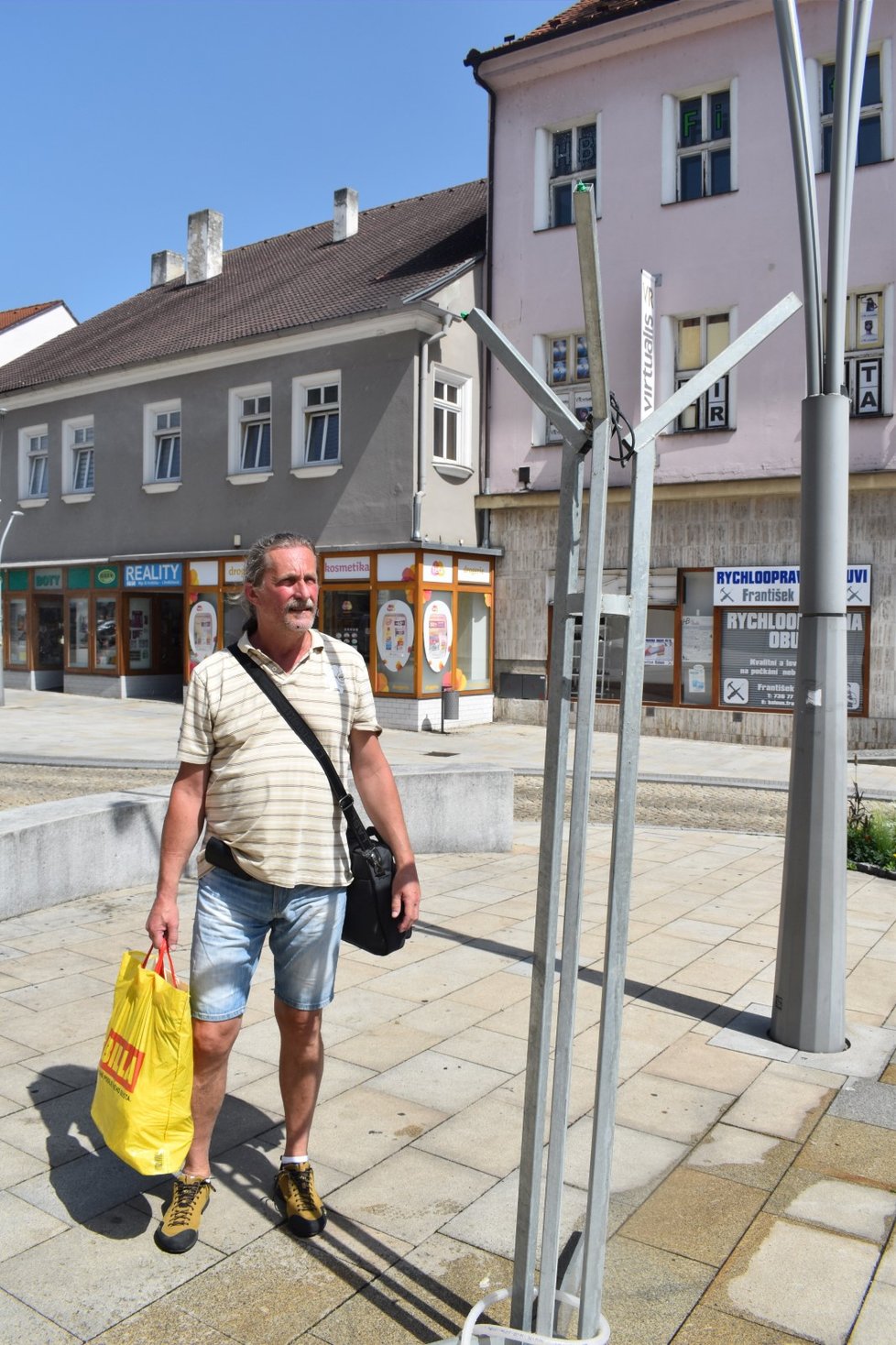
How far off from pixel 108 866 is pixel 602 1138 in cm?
522

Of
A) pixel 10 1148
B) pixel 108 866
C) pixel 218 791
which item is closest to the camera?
pixel 218 791

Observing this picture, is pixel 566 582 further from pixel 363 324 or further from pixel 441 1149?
pixel 363 324

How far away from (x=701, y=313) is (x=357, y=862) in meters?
16.4

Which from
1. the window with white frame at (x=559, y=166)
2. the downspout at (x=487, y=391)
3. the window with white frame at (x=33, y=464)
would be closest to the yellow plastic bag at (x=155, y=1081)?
the downspout at (x=487, y=391)

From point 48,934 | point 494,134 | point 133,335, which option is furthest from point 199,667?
point 133,335

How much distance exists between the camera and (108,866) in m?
7.14

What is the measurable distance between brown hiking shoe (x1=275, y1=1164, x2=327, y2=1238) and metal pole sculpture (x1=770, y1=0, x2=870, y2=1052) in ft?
7.84

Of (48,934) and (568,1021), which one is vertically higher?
(568,1021)

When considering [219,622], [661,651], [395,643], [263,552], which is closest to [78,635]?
[219,622]

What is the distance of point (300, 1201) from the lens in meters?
3.23

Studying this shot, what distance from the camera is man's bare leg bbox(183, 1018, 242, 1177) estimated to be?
316 centimetres

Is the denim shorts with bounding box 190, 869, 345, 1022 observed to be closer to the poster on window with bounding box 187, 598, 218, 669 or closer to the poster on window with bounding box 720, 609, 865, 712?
the poster on window with bounding box 720, 609, 865, 712

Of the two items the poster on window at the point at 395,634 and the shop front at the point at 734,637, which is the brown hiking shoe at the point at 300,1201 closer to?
the shop front at the point at 734,637

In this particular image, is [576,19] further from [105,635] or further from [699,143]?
[105,635]
